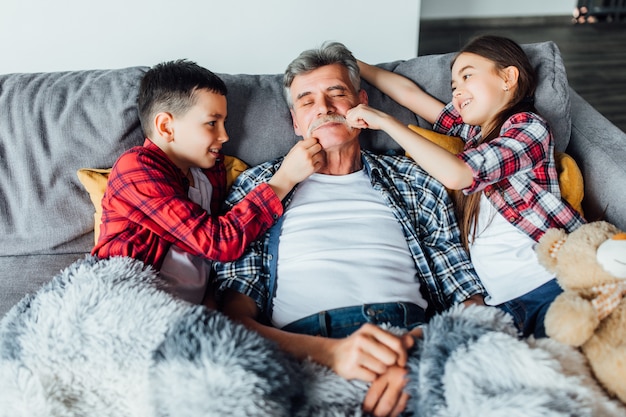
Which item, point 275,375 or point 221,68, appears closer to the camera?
point 275,375

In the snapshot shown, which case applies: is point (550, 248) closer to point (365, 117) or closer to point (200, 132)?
point (365, 117)

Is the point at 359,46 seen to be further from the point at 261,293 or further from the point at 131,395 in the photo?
the point at 131,395

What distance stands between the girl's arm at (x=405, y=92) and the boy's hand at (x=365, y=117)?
0.29 meters

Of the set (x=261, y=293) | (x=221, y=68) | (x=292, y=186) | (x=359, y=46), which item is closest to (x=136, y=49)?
(x=221, y=68)

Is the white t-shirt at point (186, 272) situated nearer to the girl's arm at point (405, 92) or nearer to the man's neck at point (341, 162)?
the man's neck at point (341, 162)

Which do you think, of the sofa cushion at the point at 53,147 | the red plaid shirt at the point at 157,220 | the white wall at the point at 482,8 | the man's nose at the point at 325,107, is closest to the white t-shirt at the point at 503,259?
the man's nose at the point at 325,107

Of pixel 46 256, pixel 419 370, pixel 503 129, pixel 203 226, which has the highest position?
pixel 503 129

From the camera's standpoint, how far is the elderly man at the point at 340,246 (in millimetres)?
1347

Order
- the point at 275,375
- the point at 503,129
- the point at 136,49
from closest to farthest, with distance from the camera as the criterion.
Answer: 1. the point at 275,375
2. the point at 503,129
3. the point at 136,49

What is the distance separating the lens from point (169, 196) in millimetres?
1340

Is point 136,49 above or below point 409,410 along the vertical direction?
above

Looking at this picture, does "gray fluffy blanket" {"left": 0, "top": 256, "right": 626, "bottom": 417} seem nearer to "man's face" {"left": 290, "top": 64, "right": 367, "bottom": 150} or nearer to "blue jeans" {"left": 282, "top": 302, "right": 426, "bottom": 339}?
"blue jeans" {"left": 282, "top": 302, "right": 426, "bottom": 339}

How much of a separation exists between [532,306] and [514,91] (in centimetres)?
63

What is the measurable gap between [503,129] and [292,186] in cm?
60
